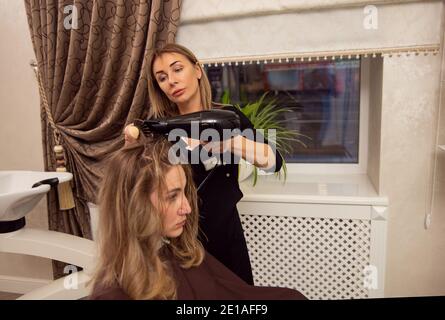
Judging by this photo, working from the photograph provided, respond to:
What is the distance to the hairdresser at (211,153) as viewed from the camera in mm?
1001

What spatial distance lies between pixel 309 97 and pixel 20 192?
4.22ft

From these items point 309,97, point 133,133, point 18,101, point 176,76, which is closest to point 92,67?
point 18,101

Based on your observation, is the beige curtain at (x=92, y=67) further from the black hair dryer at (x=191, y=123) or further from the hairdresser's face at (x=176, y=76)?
the black hair dryer at (x=191, y=123)

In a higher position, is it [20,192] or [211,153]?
[211,153]

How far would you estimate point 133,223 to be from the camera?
0.77 m

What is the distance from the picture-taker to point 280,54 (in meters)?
1.37

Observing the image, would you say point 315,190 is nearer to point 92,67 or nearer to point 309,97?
point 309,97

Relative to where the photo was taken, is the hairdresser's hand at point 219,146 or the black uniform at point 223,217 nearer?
the hairdresser's hand at point 219,146

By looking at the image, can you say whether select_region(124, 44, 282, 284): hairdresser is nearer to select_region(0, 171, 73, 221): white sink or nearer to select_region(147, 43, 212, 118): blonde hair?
select_region(147, 43, 212, 118): blonde hair

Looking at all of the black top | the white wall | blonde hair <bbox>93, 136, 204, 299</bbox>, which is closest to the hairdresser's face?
the black top

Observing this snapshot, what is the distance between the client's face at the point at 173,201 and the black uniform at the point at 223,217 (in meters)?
0.21

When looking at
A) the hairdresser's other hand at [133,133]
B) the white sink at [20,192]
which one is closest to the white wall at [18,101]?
the white sink at [20,192]

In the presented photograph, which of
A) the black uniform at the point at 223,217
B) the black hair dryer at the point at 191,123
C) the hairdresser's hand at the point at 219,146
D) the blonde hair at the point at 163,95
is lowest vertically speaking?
the black uniform at the point at 223,217
